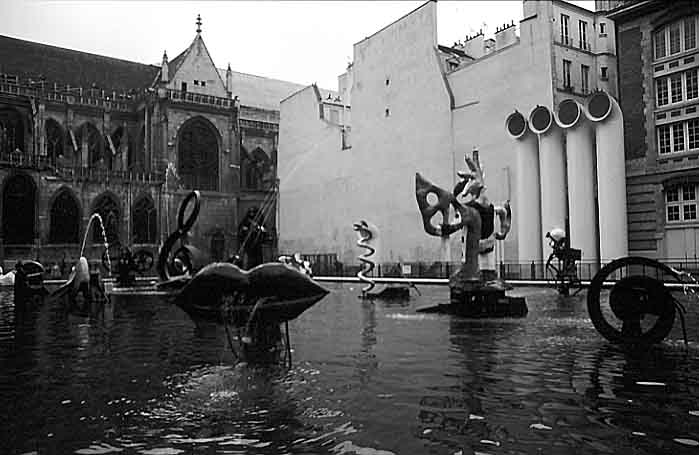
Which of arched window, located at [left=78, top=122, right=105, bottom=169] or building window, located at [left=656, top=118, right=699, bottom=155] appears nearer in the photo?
building window, located at [left=656, top=118, right=699, bottom=155]

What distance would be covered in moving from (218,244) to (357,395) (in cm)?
6576

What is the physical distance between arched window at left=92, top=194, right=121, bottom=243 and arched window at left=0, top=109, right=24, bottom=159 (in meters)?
9.79

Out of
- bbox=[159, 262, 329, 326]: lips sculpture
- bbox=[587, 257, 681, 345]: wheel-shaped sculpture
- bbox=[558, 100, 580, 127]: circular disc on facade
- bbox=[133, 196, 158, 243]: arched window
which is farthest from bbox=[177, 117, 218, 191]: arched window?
bbox=[159, 262, 329, 326]: lips sculpture

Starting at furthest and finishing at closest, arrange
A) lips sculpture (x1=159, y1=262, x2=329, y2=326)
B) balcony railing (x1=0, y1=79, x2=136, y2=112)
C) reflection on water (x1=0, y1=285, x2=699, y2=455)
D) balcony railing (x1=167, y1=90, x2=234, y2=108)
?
balcony railing (x1=167, y1=90, x2=234, y2=108) < balcony railing (x1=0, y1=79, x2=136, y2=112) < lips sculpture (x1=159, y1=262, x2=329, y2=326) < reflection on water (x1=0, y1=285, x2=699, y2=455)

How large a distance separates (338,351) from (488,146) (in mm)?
36918

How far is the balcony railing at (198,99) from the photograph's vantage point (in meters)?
69.8

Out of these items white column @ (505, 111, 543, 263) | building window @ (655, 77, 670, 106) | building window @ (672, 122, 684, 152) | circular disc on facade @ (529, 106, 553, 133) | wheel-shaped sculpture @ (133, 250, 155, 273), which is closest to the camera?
wheel-shaped sculpture @ (133, 250, 155, 273)

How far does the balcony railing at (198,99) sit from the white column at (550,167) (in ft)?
144

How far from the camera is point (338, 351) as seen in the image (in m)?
10.7

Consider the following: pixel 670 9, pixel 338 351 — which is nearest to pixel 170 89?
pixel 670 9

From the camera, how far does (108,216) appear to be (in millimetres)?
63688

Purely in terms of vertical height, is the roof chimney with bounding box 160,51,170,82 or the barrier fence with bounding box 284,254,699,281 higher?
the roof chimney with bounding box 160,51,170,82

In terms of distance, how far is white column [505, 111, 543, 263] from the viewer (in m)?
39.8

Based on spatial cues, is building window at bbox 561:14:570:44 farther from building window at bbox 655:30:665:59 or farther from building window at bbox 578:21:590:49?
building window at bbox 655:30:665:59
